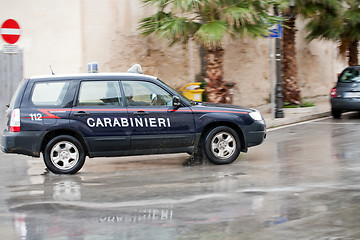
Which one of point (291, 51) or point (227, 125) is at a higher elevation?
point (291, 51)

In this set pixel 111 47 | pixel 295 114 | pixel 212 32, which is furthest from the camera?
pixel 295 114

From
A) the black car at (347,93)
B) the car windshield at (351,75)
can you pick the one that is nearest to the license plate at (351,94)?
the black car at (347,93)

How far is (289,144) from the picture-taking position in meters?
12.8

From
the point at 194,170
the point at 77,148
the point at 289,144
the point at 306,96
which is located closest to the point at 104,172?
the point at 77,148

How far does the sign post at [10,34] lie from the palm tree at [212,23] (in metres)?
4.32

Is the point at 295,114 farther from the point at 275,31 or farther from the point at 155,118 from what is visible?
the point at 155,118

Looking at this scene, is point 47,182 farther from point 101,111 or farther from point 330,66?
point 330,66

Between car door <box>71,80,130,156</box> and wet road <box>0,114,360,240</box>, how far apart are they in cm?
49

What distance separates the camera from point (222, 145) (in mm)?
10320

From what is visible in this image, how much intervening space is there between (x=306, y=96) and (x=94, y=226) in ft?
61.6

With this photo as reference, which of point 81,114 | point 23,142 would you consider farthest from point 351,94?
point 23,142

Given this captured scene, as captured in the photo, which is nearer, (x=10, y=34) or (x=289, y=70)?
(x=10, y=34)

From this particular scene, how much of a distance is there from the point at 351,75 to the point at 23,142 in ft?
37.8

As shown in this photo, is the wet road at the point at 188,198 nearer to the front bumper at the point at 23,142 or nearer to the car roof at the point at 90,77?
the front bumper at the point at 23,142
